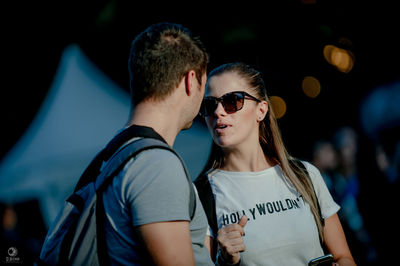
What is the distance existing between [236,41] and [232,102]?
457 cm

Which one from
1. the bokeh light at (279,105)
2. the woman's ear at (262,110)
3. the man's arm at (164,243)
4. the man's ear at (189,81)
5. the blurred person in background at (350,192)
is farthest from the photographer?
the bokeh light at (279,105)

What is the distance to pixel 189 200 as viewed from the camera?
1296 mm

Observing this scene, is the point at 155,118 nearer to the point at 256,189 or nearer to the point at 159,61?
the point at 159,61

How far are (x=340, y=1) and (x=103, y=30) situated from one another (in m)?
4.67

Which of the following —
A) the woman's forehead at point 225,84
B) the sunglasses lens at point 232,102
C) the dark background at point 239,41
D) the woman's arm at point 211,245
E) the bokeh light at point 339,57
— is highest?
the dark background at point 239,41

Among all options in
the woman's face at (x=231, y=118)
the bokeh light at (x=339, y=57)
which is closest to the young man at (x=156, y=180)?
the woman's face at (x=231, y=118)

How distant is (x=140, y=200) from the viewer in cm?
117

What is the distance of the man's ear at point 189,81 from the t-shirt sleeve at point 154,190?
0.40 meters

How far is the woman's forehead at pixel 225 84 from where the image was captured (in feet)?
7.91

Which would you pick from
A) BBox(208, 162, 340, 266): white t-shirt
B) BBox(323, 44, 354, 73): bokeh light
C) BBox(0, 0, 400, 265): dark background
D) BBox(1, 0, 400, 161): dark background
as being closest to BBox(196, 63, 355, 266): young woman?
BBox(208, 162, 340, 266): white t-shirt

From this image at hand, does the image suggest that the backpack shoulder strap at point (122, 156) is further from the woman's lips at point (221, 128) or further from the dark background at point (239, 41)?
the dark background at point (239, 41)

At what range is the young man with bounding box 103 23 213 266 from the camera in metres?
1.17

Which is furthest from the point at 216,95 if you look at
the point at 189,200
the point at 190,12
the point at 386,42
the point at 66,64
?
the point at 386,42

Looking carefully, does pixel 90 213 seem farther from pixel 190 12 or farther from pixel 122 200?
pixel 190 12
